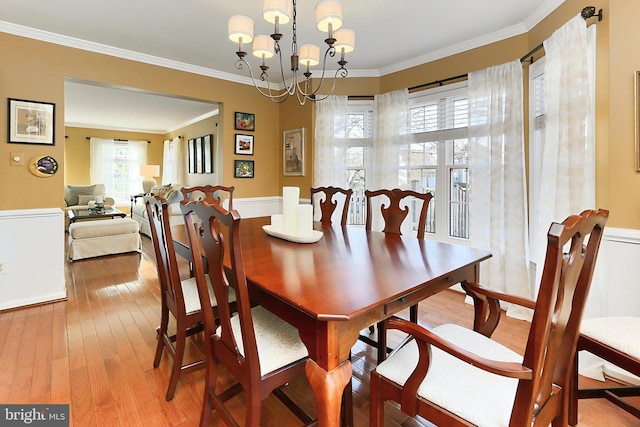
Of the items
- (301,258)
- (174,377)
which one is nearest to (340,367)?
(301,258)

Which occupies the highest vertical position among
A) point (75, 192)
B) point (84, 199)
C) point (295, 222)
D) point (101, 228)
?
point (75, 192)

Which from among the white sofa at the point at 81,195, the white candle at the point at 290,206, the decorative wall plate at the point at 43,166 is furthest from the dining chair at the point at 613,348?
the white sofa at the point at 81,195

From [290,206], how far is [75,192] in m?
7.28

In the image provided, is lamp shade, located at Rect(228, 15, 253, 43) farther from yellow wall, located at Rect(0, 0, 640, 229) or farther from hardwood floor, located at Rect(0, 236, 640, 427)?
yellow wall, located at Rect(0, 0, 640, 229)

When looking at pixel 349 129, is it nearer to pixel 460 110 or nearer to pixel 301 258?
pixel 460 110

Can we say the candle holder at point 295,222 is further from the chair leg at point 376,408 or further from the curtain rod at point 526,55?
the curtain rod at point 526,55

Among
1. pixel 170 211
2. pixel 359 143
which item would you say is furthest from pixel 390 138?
pixel 170 211

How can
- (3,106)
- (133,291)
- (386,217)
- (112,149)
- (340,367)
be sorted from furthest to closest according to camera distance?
(112,149), (133,291), (3,106), (386,217), (340,367)

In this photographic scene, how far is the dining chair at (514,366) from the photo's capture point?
80 centimetres

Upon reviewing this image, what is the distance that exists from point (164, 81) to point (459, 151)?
3.33m

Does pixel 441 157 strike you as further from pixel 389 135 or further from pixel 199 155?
pixel 199 155

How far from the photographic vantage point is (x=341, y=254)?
1.64 metres

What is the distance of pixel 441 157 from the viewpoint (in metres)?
3.47

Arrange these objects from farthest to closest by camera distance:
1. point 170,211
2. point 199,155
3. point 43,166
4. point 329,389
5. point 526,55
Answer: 1. point 199,155
2. point 170,211
3. point 43,166
4. point 526,55
5. point 329,389
